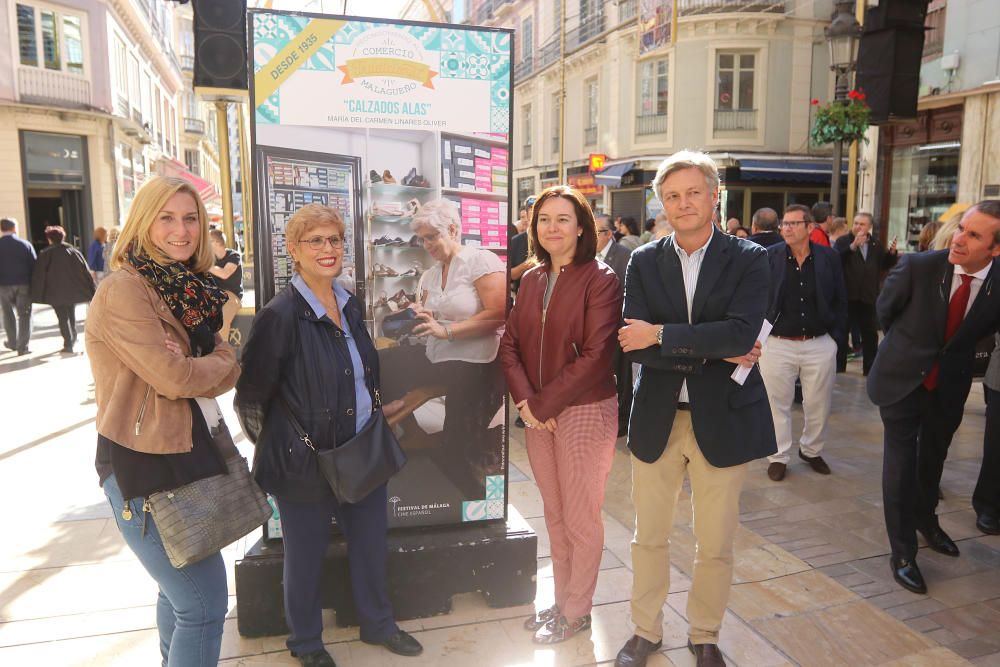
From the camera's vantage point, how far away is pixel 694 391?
2.66m

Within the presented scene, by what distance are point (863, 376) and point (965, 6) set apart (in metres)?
6.16

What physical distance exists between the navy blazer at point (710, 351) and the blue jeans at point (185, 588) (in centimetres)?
156

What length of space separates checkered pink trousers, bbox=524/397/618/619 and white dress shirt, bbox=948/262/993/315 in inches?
74.2

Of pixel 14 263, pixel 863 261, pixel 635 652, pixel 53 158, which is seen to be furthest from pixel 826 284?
pixel 53 158

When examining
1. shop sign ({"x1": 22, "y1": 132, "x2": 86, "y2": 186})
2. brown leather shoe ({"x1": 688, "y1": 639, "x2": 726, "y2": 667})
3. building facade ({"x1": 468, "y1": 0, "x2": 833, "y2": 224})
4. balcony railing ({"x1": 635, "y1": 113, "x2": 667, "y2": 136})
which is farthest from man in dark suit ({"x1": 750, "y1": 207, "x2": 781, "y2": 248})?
shop sign ({"x1": 22, "y1": 132, "x2": 86, "y2": 186})

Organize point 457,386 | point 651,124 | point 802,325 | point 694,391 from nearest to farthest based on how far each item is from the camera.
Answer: point 694,391 → point 457,386 → point 802,325 → point 651,124

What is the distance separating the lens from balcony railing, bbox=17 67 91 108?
1859 centimetres

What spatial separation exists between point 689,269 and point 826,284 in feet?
8.56

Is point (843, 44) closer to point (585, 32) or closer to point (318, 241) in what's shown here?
point (318, 241)

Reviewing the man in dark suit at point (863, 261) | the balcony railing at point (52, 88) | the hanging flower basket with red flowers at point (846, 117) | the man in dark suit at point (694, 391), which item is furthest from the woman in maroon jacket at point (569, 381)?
the balcony railing at point (52, 88)

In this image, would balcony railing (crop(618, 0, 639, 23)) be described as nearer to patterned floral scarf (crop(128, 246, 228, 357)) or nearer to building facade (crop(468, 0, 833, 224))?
building facade (crop(468, 0, 833, 224))

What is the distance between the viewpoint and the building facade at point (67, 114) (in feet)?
60.6

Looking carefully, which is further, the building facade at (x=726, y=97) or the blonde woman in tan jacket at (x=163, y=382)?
the building facade at (x=726, y=97)

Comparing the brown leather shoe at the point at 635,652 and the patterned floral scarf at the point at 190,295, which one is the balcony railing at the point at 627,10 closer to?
the brown leather shoe at the point at 635,652
